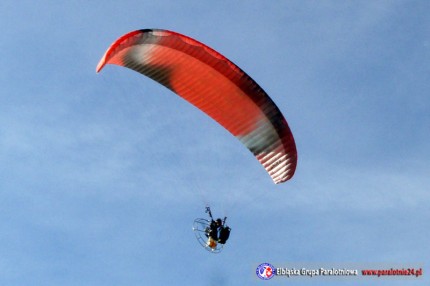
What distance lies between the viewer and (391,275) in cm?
3978

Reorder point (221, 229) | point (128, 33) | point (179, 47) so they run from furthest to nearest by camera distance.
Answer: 1. point (221, 229)
2. point (179, 47)
3. point (128, 33)

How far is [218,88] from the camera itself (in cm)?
3512

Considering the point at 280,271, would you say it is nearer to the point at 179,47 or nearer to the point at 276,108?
the point at 276,108

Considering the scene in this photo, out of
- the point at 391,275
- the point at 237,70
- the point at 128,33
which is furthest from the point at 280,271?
the point at 128,33

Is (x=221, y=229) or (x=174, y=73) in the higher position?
(x=174, y=73)

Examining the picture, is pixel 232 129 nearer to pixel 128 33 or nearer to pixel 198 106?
pixel 198 106

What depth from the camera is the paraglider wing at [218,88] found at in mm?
32969

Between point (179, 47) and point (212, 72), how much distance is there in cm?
184

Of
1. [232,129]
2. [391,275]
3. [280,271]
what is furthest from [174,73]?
[391,275]

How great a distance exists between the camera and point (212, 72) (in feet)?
113

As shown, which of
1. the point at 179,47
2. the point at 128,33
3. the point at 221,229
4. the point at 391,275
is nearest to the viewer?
the point at 128,33

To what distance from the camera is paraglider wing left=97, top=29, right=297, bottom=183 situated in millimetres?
32969

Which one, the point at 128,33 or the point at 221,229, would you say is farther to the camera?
the point at 221,229

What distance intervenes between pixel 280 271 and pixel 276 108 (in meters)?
8.57
